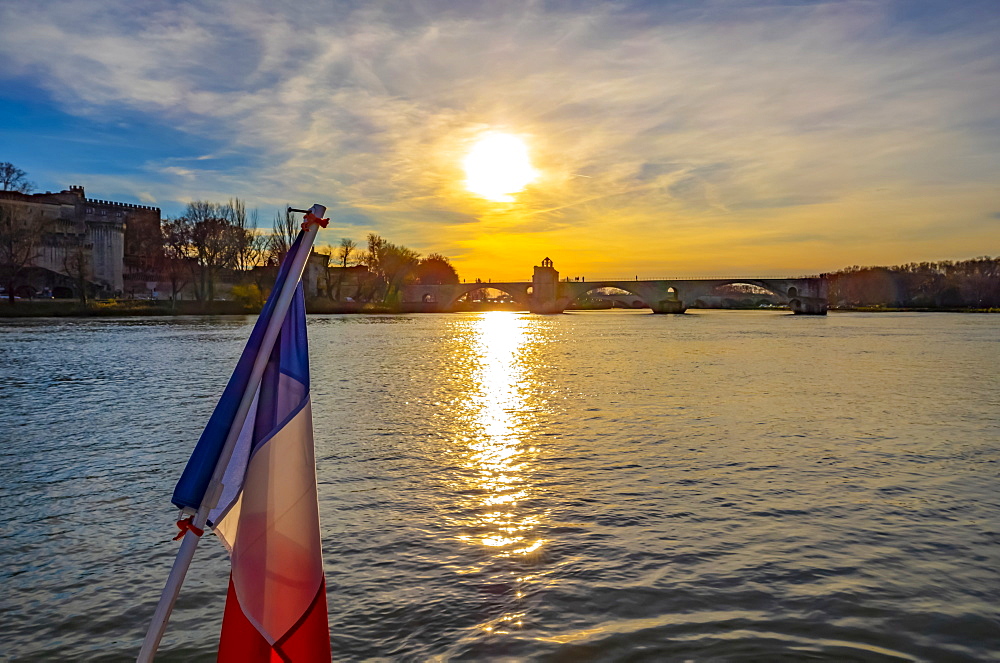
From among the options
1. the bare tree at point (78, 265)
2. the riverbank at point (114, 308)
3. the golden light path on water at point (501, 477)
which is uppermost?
the bare tree at point (78, 265)

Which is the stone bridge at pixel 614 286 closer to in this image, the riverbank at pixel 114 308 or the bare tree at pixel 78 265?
the riverbank at pixel 114 308

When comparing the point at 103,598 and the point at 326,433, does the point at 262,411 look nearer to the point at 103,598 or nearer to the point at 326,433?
the point at 103,598

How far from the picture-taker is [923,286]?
12769 cm

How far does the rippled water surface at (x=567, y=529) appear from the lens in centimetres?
446

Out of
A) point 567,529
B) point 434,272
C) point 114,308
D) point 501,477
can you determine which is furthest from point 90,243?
point 567,529

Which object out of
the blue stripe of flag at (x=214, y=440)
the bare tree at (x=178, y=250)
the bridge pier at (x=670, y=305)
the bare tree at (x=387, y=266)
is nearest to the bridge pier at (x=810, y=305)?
the bridge pier at (x=670, y=305)

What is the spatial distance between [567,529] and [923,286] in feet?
462

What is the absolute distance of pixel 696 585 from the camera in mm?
5180

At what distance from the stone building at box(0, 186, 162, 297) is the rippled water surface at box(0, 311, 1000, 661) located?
6887 cm

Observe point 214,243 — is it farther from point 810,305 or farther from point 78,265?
point 810,305

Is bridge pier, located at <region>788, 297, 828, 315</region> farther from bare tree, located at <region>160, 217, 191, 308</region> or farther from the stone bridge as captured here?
A: bare tree, located at <region>160, 217, 191, 308</region>

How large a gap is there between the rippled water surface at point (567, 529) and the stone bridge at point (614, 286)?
86.6m

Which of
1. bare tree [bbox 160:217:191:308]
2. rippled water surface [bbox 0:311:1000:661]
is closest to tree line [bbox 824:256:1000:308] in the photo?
bare tree [bbox 160:217:191:308]

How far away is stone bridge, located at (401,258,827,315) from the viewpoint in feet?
318
